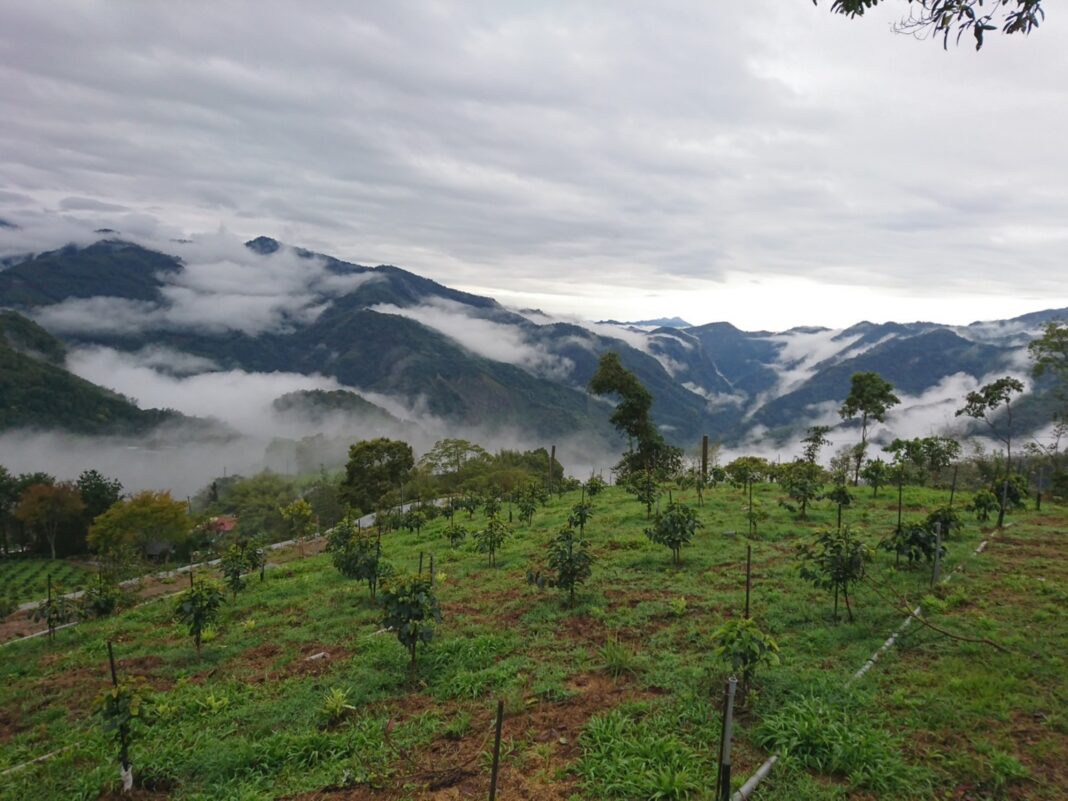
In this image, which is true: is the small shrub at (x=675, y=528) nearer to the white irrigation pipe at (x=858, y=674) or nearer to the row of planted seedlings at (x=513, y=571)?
the row of planted seedlings at (x=513, y=571)

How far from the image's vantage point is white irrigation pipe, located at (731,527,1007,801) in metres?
5.53

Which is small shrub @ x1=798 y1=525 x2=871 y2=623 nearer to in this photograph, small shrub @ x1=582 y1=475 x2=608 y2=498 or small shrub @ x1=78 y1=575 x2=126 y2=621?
small shrub @ x1=582 y1=475 x2=608 y2=498

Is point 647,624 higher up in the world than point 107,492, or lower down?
higher up

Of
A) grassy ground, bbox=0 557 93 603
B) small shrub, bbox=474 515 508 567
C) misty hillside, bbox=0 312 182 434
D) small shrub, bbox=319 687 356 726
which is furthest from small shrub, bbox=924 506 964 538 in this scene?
misty hillside, bbox=0 312 182 434

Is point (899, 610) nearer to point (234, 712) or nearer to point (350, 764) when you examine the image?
point (350, 764)

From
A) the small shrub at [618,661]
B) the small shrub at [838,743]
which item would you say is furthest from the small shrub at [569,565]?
the small shrub at [838,743]

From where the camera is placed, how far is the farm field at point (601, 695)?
20.0 ft

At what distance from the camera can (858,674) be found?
755 centimetres

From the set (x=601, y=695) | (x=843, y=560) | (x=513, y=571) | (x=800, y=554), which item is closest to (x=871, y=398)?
(x=800, y=554)

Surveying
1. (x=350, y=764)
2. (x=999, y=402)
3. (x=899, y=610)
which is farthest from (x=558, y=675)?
(x=999, y=402)

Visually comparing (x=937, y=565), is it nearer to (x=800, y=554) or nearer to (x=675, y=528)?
(x=800, y=554)

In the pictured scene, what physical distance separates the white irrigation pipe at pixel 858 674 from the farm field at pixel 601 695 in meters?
0.10

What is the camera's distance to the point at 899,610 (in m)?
9.51

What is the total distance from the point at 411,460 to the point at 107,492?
39.2 meters
